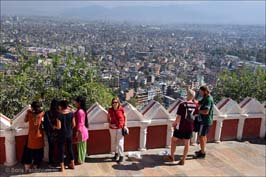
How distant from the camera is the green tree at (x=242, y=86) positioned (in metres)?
11.3

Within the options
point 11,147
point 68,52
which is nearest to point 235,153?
point 11,147

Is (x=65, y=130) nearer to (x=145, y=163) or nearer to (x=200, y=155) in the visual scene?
(x=145, y=163)

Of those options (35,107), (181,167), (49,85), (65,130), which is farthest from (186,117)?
(49,85)

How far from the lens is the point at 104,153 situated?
6.70m

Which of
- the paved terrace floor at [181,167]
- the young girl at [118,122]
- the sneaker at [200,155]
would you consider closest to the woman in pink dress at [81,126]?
the paved terrace floor at [181,167]

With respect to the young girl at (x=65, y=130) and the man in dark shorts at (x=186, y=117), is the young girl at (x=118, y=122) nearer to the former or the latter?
the young girl at (x=65, y=130)

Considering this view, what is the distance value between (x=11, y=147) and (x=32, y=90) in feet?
13.7

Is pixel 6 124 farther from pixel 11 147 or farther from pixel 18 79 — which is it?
pixel 18 79

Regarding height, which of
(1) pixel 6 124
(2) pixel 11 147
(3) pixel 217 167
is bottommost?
(3) pixel 217 167

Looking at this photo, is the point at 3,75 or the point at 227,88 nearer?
the point at 3,75

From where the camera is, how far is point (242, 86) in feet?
39.9

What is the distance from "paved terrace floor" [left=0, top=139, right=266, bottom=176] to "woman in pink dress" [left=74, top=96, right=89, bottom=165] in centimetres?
31

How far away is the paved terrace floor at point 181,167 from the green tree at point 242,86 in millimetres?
4162

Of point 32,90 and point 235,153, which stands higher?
point 32,90
